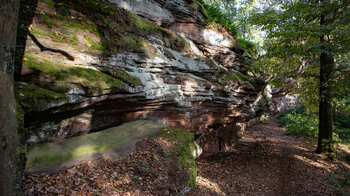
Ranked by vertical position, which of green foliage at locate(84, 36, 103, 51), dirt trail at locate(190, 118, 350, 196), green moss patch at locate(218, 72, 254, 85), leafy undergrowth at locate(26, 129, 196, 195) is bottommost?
dirt trail at locate(190, 118, 350, 196)

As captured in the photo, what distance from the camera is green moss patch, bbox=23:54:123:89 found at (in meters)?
4.16

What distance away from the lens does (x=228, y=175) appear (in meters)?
9.05

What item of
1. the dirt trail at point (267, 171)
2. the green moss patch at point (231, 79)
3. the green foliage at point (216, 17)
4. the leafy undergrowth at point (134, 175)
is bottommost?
the dirt trail at point (267, 171)

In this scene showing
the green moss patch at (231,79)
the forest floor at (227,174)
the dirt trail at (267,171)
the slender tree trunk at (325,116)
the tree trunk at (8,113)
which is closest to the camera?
the tree trunk at (8,113)

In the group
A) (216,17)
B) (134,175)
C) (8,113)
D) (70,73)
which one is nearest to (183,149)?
(134,175)

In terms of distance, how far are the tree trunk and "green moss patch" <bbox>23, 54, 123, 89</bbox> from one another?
5.31ft

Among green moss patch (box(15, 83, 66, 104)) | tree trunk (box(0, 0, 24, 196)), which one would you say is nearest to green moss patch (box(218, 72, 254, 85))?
green moss patch (box(15, 83, 66, 104))

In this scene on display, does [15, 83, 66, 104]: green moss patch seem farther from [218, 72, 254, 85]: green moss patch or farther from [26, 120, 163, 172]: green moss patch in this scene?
[218, 72, 254, 85]: green moss patch

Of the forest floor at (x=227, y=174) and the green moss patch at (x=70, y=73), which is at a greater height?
the green moss patch at (x=70, y=73)

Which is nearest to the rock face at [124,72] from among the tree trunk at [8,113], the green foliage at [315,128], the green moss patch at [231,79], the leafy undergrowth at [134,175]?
the green moss patch at [231,79]

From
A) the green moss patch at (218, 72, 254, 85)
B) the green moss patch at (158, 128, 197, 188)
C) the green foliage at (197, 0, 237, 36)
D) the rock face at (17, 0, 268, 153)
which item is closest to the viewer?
the rock face at (17, 0, 268, 153)

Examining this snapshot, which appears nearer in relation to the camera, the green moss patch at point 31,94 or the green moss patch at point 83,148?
the green moss patch at point 31,94

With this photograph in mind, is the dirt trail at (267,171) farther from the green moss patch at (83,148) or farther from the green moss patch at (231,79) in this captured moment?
the green moss patch at (231,79)

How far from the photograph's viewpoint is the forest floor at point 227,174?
12.6 feet
